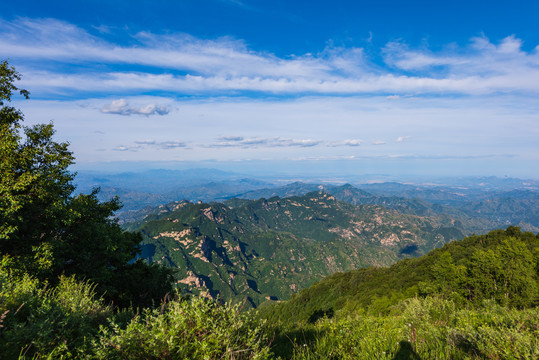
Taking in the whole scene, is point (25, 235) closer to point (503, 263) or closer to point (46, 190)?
point (46, 190)

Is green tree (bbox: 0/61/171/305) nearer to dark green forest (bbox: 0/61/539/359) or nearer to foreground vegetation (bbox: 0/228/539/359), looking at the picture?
dark green forest (bbox: 0/61/539/359)

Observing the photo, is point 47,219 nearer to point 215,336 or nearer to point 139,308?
point 139,308

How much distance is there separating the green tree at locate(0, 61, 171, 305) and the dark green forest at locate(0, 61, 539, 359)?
8 centimetres

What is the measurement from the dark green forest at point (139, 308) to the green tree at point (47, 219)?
8 cm

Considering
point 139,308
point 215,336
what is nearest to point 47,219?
Result: point 139,308

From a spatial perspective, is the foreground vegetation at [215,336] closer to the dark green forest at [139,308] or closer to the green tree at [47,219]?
the dark green forest at [139,308]

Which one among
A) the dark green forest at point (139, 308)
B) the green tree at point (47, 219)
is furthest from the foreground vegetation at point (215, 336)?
the green tree at point (47, 219)

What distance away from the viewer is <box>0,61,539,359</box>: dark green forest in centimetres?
387

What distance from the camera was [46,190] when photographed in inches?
581

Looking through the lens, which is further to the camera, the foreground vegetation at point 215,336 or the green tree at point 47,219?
the green tree at point 47,219

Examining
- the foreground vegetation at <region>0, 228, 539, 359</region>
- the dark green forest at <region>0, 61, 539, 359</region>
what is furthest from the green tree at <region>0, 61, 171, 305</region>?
the foreground vegetation at <region>0, 228, 539, 359</region>

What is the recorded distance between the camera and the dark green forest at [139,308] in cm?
387

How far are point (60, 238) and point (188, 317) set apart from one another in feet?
58.1

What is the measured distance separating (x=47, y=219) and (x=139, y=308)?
31.6 feet
